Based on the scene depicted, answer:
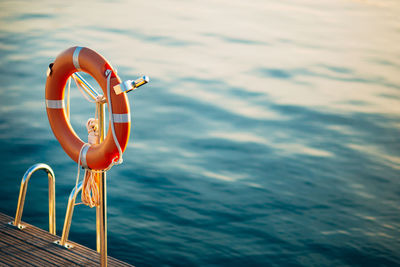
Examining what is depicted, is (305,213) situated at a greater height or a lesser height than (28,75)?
lesser

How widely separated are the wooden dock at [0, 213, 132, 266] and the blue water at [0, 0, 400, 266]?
0.90 m

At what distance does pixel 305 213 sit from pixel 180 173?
1147 mm

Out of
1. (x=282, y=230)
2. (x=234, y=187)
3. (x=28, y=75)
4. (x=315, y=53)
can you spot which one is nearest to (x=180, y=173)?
(x=234, y=187)

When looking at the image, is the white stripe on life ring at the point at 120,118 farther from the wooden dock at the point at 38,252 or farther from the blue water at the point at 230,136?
the blue water at the point at 230,136

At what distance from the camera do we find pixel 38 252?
2.87m

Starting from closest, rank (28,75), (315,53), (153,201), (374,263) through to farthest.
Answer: (374,263)
(153,201)
(28,75)
(315,53)

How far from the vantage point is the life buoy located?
234 cm

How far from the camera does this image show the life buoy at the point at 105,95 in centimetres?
234

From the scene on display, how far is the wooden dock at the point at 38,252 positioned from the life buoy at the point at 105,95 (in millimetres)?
598

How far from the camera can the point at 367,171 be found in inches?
199

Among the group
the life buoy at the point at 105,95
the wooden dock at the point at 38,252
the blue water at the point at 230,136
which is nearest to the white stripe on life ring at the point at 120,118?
the life buoy at the point at 105,95

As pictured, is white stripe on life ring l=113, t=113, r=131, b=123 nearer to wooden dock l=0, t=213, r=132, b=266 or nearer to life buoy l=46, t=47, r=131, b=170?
life buoy l=46, t=47, r=131, b=170

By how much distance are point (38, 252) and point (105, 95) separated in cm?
103

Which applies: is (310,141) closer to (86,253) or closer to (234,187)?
(234,187)
